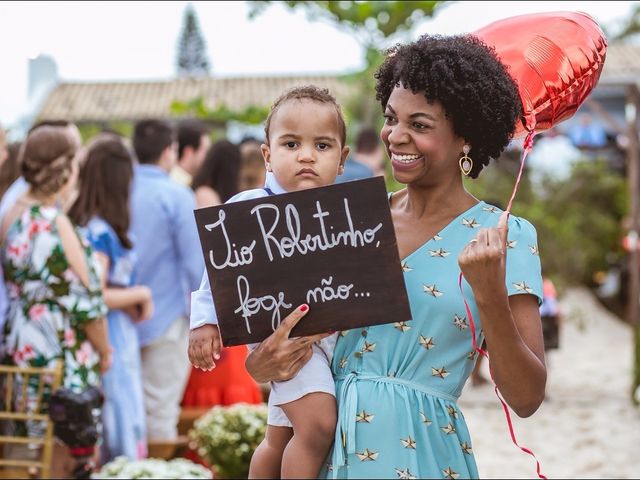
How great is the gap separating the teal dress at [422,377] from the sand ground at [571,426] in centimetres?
428

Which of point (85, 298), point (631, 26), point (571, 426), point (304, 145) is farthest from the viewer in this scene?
point (631, 26)

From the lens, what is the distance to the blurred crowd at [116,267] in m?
4.38

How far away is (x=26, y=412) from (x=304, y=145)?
2.47 m

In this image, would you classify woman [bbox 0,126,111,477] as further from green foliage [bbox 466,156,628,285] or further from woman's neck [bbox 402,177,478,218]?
green foliage [bbox 466,156,628,285]

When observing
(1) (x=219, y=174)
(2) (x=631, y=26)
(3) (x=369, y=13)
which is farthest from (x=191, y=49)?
(1) (x=219, y=174)

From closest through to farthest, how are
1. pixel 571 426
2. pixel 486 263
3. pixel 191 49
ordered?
1. pixel 486 263
2. pixel 571 426
3. pixel 191 49

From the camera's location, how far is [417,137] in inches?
88.2

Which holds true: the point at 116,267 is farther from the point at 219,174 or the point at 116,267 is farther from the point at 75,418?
the point at 75,418

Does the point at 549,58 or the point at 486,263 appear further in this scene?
the point at 549,58

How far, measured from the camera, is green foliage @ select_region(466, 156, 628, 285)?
1549 cm

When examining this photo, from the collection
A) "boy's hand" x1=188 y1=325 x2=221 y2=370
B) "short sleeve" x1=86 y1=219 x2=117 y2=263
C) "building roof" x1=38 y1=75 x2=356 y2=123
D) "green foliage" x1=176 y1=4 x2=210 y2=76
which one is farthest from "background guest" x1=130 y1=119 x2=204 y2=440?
"green foliage" x1=176 y1=4 x2=210 y2=76

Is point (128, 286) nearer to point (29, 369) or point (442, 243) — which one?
point (29, 369)

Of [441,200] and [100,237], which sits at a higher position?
[441,200]

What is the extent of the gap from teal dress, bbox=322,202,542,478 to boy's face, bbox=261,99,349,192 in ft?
1.19
